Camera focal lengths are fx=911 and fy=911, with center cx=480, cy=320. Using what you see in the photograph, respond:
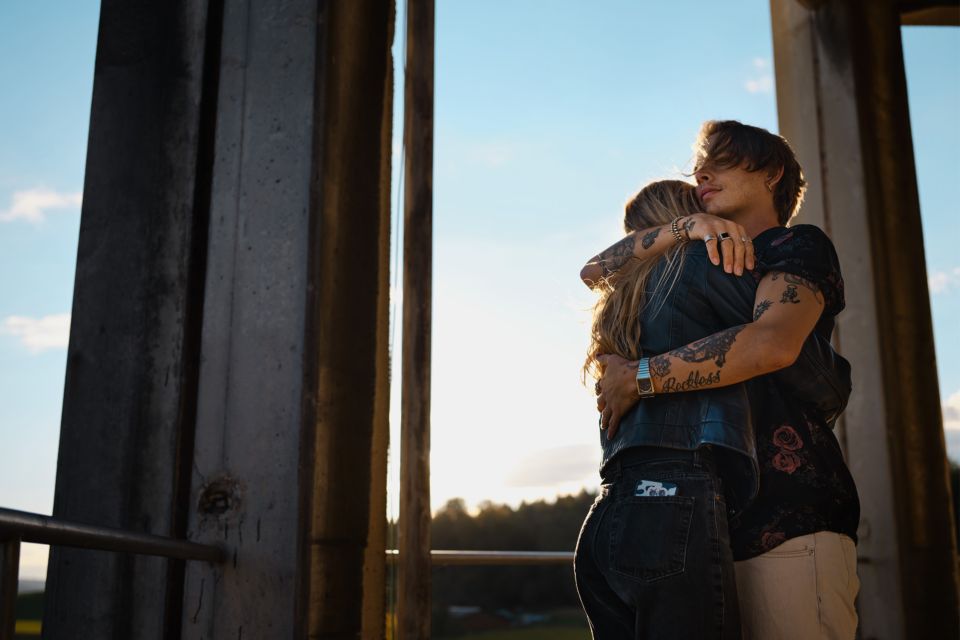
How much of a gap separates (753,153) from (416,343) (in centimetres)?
115

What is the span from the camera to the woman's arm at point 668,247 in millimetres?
1516

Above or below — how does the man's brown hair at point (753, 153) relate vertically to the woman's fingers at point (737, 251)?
above

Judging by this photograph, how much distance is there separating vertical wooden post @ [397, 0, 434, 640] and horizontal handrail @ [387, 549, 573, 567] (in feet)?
0.44

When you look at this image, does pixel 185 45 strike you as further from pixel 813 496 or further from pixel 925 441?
pixel 925 441

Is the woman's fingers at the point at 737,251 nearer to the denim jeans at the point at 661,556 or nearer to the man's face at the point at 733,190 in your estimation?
the man's face at the point at 733,190

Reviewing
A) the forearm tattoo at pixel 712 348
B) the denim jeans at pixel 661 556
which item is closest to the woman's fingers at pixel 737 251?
the forearm tattoo at pixel 712 348

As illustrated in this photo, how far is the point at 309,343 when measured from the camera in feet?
6.01

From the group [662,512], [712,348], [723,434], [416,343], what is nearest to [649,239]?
[712,348]

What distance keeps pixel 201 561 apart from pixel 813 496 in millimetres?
1123

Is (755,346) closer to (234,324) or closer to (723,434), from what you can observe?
(723,434)

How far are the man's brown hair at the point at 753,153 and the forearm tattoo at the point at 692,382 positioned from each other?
1.49 feet

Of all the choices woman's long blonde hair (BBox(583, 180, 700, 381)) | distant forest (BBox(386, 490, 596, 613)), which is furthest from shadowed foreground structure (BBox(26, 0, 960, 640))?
distant forest (BBox(386, 490, 596, 613))

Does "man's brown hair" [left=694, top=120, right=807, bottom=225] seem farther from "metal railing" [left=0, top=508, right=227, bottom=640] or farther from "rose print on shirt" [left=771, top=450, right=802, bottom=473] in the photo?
"metal railing" [left=0, top=508, right=227, bottom=640]

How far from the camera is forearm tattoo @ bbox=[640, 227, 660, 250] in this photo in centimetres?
164
